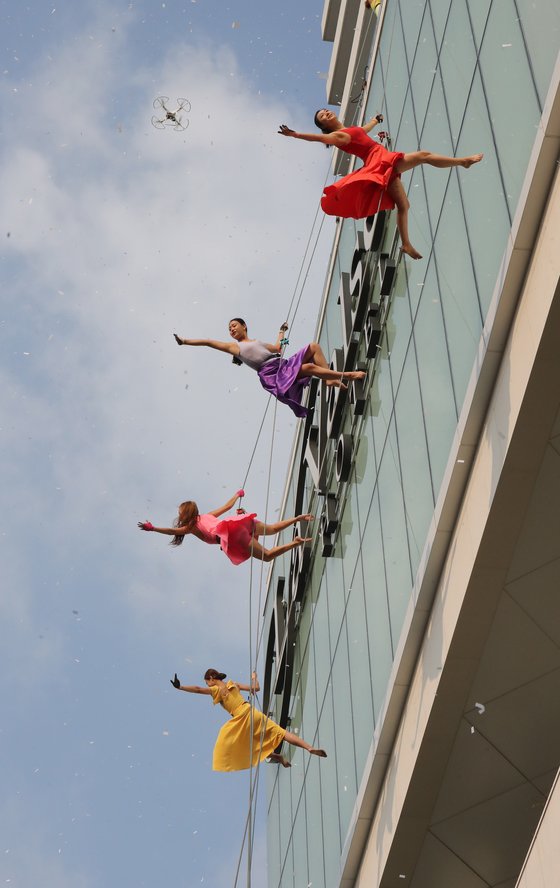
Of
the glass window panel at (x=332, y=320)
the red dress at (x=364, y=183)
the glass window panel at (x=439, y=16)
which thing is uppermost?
the glass window panel at (x=332, y=320)

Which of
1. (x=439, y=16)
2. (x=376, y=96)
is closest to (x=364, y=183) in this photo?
(x=439, y=16)

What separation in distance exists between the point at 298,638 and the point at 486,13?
10.7 metres

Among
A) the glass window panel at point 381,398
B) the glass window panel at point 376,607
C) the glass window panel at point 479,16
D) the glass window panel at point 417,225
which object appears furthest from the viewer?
the glass window panel at point 381,398

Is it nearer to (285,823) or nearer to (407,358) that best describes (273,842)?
(285,823)

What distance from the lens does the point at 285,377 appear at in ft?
48.7

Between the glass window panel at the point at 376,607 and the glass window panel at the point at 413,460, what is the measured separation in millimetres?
1176

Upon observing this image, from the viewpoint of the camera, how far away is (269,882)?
2177 centimetres

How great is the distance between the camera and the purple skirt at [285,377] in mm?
14773

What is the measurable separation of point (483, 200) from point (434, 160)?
0.58m

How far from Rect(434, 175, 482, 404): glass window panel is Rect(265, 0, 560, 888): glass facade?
2 cm

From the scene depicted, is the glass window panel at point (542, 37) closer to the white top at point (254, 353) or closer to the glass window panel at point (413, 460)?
the glass window panel at point (413, 460)

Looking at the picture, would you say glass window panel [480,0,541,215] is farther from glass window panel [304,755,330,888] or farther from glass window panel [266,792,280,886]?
glass window panel [266,792,280,886]

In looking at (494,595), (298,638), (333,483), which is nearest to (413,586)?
(494,595)

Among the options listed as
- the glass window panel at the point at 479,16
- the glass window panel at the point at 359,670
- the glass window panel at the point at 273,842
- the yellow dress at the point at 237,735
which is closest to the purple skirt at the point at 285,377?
the glass window panel at the point at 359,670
